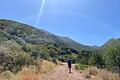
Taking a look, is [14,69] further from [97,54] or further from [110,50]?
[97,54]

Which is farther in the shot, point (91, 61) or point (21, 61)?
point (91, 61)

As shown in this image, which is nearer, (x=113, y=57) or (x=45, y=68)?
(x=45, y=68)

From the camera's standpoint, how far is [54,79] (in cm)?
1775

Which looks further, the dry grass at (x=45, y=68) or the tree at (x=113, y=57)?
the tree at (x=113, y=57)

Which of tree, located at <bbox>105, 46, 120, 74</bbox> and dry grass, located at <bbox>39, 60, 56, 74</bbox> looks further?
tree, located at <bbox>105, 46, 120, 74</bbox>

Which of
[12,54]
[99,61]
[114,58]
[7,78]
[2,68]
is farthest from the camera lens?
[99,61]

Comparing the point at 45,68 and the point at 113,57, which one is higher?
the point at 113,57

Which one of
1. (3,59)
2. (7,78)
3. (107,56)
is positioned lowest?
(7,78)

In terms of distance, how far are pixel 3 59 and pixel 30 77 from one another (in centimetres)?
417

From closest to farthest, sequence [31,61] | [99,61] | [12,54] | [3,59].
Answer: [3,59]
[12,54]
[31,61]
[99,61]

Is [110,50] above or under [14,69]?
above

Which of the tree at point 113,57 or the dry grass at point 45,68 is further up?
the tree at point 113,57

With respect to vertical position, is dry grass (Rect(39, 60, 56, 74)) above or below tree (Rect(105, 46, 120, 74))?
below

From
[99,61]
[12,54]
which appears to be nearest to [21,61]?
[12,54]
